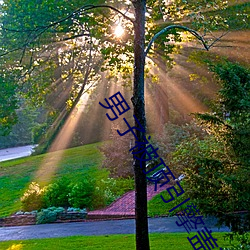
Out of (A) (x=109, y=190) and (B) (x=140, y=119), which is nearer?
(B) (x=140, y=119)

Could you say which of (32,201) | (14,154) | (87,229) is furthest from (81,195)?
(14,154)

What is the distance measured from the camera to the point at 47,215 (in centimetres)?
1047

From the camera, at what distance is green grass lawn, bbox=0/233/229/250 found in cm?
681

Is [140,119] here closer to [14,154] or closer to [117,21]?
[117,21]

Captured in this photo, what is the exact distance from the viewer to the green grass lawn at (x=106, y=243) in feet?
22.3

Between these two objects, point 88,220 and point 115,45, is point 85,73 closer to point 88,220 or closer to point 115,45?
point 115,45

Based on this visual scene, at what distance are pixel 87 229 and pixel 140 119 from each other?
16.4 ft

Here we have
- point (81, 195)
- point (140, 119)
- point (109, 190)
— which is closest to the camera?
point (140, 119)

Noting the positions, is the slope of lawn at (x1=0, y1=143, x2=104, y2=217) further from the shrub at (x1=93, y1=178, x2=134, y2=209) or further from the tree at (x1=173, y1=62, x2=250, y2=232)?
the tree at (x1=173, y1=62, x2=250, y2=232)

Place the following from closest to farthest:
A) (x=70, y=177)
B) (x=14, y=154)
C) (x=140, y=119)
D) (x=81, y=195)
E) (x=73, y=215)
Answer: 1. (x=140, y=119)
2. (x=73, y=215)
3. (x=81, y=195)
4. (x=70, y=177)
5. (x=14, y=154)

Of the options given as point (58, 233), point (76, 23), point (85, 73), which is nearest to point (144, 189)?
point (58, 233)

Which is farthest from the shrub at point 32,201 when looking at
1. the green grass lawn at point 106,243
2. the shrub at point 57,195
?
the green grass lawn at point 106,243

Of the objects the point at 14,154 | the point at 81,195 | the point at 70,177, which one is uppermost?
the point at 81,195

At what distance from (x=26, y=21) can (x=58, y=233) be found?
835 centimetres
